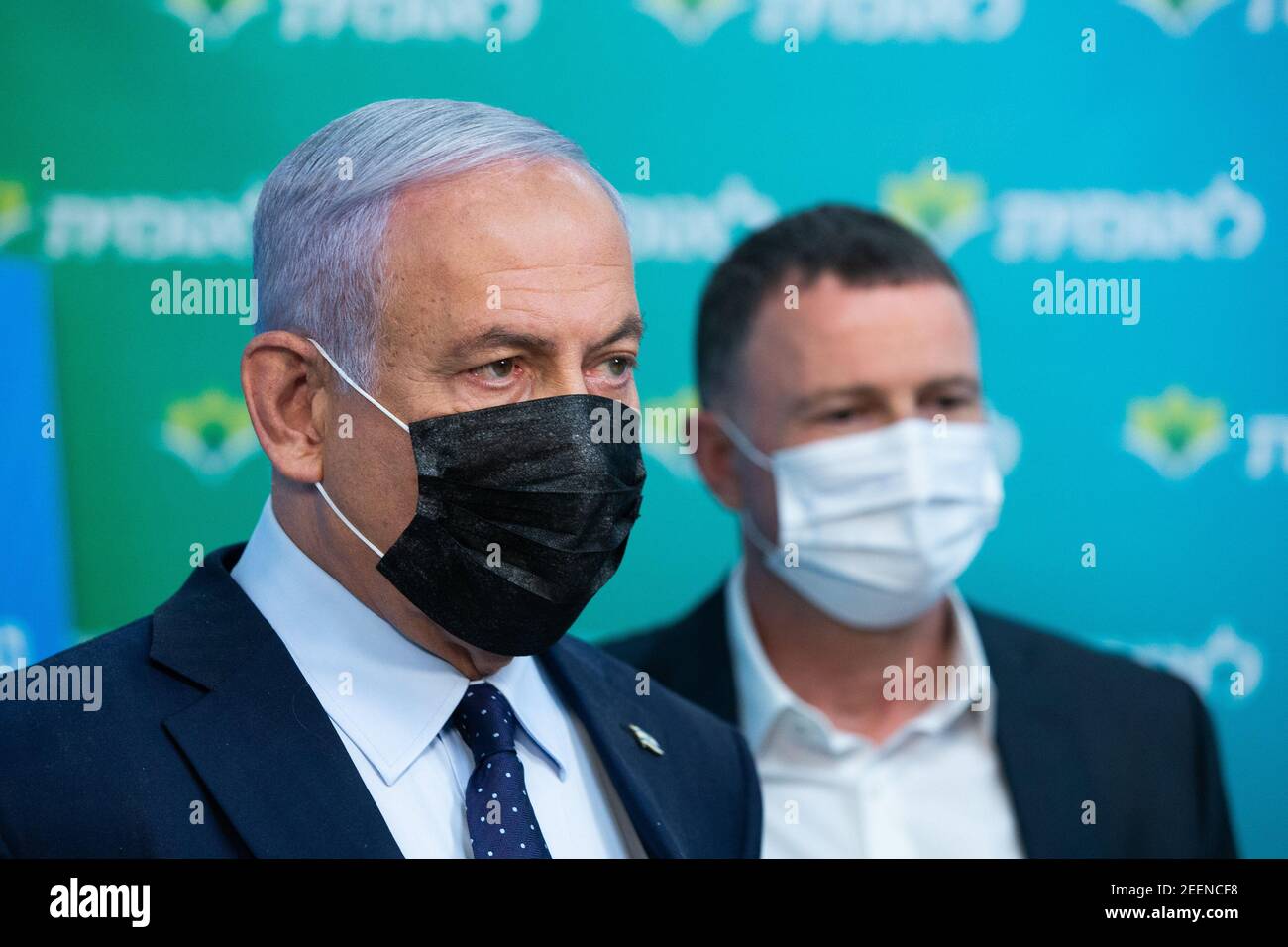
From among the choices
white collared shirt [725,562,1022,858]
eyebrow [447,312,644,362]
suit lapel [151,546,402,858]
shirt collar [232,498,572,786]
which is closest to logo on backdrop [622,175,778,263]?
white collared shirt [725,562,1022,858]

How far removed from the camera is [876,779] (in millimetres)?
2920

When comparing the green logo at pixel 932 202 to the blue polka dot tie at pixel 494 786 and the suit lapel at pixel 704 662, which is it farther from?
the blue polka dot tie at pixel 494 786

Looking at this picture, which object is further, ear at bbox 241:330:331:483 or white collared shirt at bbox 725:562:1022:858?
white collared shirt at bbox 725:562:1022:858

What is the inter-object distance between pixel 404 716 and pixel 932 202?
74.5 inches

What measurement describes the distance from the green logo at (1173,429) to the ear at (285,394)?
2.02m

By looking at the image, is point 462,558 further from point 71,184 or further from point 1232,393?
point 1232,393

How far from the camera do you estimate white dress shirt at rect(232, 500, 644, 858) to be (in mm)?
1830

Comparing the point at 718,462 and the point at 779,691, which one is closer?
the point at 779,691

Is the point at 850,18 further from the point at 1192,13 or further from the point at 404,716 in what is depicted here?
the point at 404,716

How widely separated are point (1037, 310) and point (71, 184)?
82.5 inches

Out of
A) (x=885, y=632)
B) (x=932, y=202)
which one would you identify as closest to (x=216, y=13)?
(x=932, y=202)

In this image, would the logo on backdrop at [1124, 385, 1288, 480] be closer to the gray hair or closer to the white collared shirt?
the white collared shirt

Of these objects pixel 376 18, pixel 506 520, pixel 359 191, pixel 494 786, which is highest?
pixel 376 18
